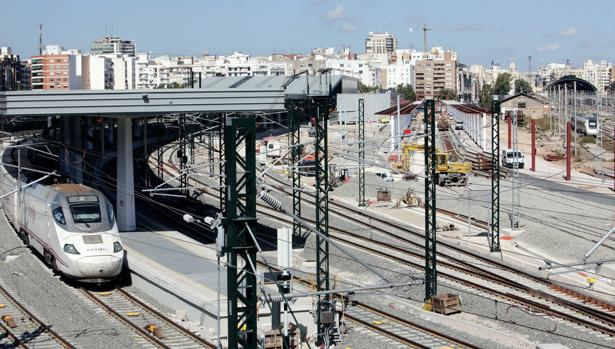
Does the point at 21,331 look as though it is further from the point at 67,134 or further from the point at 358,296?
the point at 67,134

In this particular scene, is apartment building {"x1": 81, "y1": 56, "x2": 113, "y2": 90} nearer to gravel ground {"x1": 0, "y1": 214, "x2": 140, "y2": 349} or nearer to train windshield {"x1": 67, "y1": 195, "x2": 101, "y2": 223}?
gravel ground {"x1": 0, "y1": 214, "x2": 140, "y2": 349}

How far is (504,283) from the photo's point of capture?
25.5 metres

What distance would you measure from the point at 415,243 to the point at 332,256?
154 inches

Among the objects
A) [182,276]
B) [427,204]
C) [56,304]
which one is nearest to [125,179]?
[182,276]

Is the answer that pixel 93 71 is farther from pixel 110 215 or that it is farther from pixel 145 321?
pixel 145 321

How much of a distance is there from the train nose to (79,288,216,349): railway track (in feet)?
2.02

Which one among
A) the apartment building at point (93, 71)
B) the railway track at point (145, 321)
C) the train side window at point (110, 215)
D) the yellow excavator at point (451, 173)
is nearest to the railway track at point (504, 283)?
the railway track at point (145, 321)

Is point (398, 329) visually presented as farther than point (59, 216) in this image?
No

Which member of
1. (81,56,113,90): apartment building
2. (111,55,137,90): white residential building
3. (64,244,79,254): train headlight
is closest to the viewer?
(64,244,79,254): train headlight

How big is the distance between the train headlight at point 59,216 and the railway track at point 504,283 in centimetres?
1011

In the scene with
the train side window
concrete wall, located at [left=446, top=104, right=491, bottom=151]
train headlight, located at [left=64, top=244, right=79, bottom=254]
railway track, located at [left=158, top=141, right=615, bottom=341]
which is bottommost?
railway track, located at [left=158, top=141, right=615, bottom=341]

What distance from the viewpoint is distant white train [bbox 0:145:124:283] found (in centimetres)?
2345

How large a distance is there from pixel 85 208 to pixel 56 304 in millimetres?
2881

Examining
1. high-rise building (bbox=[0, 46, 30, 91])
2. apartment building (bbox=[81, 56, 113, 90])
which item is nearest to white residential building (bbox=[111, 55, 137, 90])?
high-rise building (bbox=[0, 46, 30, 91])
